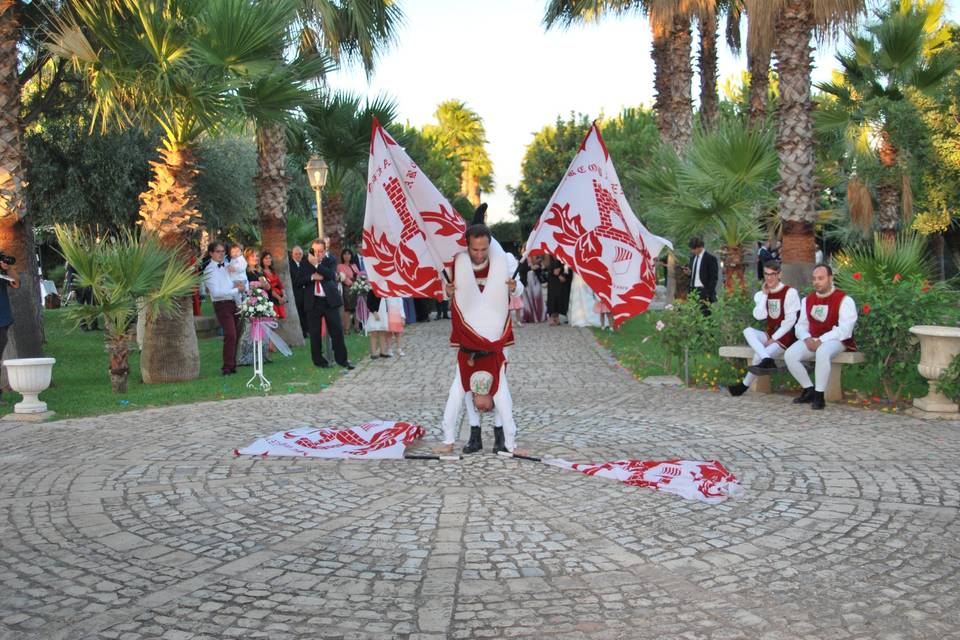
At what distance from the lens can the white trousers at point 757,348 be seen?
377 inches

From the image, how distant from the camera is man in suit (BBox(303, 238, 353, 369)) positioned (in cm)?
1272

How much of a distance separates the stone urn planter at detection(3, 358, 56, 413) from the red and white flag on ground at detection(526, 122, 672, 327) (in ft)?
19.2

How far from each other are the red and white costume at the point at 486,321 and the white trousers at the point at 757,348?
3943 mm

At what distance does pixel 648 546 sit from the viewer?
16.3 ft

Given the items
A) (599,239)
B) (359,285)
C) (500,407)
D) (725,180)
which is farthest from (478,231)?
(359,285)

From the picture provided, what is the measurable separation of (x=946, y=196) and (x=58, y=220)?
23.2m

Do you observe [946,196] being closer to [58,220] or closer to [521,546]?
[521,546]

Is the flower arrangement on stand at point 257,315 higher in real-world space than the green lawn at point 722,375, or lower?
higher

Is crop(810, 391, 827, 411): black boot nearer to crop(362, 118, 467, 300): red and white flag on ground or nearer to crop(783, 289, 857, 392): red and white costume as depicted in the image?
crop(783, 289, 857, 392): red and white costume

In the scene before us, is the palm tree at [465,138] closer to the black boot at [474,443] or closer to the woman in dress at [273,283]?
the woman in dress at [273,283]

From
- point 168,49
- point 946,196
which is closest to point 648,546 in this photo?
point 168,49

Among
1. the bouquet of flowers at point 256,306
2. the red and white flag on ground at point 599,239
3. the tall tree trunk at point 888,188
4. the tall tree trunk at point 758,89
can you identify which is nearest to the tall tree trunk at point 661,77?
the tall tree trunk at point 758,89

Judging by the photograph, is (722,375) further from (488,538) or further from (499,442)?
(488,538)

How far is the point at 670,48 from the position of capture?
18.3 meters
